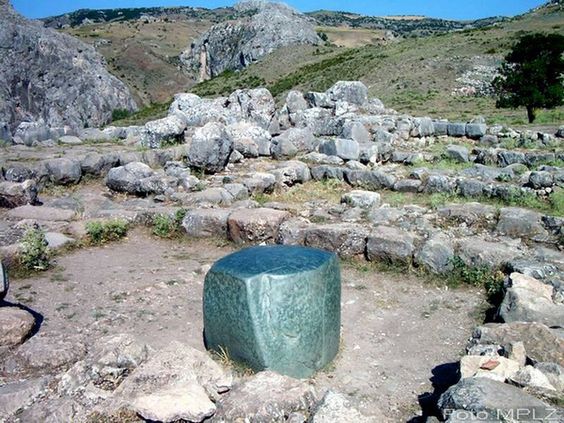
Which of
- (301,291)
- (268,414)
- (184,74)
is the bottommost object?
(268,414)

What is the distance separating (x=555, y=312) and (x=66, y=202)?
8.48 m

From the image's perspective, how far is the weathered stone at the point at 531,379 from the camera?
3.50 meters

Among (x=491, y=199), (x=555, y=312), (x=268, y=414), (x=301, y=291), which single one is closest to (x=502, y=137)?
(x=491, y=199)

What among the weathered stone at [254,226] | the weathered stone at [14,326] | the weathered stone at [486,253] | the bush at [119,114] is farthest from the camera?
the bush at [119,114]

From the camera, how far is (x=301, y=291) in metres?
4.36

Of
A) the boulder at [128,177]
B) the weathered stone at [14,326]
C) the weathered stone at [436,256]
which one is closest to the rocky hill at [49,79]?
the boulder at [128,177]

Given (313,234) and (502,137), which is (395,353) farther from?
(502,137)

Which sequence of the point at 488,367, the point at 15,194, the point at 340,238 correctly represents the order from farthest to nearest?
the point at 15,194, the point at 340,238, the point at 488,367

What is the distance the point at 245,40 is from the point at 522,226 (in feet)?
234

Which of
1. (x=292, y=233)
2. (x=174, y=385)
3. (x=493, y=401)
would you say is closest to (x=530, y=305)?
(x=493, y=401)

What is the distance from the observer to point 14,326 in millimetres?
4672

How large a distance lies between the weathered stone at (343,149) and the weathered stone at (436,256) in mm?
6575

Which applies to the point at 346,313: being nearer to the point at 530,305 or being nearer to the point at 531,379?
the point at 530,305

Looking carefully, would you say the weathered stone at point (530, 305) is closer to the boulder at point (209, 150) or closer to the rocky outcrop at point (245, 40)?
the boulder at point (209, 150)
